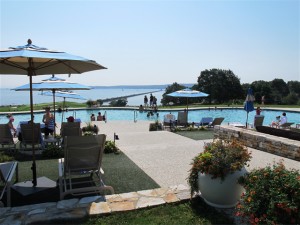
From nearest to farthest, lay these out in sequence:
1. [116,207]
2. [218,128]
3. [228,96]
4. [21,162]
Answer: [116,207] < [21,162] < [218,128] < [228,96]

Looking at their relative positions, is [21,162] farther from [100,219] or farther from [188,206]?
[188,206]

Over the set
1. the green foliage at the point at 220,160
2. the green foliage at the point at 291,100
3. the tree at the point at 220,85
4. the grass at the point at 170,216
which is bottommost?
the grass at the point at 170,216

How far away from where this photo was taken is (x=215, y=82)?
1716 inches

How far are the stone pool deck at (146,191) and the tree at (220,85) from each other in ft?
113

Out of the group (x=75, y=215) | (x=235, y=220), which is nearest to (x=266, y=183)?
(x=235, y=220)

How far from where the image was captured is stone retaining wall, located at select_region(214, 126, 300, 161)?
21.9 ft

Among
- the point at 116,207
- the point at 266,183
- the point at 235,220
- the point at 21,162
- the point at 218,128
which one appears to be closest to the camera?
the point at 266,183

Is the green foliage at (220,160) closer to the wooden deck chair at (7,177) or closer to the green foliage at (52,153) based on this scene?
the wooden deck chair at (7,177)

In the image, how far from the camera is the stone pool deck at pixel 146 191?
127 inches

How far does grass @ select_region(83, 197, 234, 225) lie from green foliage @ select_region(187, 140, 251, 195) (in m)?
0.30

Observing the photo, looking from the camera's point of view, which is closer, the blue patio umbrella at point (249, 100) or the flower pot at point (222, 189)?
the flower pot at point (222, 189)

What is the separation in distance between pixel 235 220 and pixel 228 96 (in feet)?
137

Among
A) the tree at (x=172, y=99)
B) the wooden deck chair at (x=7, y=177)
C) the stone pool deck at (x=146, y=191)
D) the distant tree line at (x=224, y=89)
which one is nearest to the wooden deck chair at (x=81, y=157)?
the stone pool deck at (x=146, y=191)

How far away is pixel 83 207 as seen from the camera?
3.44 m
